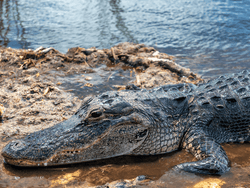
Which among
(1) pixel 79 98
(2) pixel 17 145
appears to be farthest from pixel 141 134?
(1) pixel 79 98

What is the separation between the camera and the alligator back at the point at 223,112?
3148 millimetres

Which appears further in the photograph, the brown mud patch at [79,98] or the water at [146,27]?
the water at [146,27]

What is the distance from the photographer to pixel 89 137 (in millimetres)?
2668

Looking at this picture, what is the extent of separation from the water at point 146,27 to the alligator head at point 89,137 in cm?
375

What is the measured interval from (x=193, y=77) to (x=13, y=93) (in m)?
4.06

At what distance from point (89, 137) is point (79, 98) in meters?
1.78

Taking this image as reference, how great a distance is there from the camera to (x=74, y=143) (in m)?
2.62

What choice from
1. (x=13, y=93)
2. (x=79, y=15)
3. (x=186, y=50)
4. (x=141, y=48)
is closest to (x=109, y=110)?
(x=13, y=93)

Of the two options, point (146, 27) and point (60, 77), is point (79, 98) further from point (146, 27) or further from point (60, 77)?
A: point (146, 27)

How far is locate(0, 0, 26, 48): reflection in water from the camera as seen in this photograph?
7418 mm

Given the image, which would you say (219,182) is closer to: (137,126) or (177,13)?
(137,126)

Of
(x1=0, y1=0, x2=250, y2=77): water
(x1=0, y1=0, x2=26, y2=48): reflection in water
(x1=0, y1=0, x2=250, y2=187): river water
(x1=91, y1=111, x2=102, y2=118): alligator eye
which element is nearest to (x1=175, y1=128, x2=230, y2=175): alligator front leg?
(x1=0, y1=0, x2=250, y2=187): river water

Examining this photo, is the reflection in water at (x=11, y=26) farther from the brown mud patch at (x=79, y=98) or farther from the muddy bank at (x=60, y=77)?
the brown mud patch at (x=79, y=98)

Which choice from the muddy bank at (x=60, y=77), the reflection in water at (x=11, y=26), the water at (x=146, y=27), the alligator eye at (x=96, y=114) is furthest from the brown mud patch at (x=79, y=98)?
the reflection in water at (x=11, y=26)
